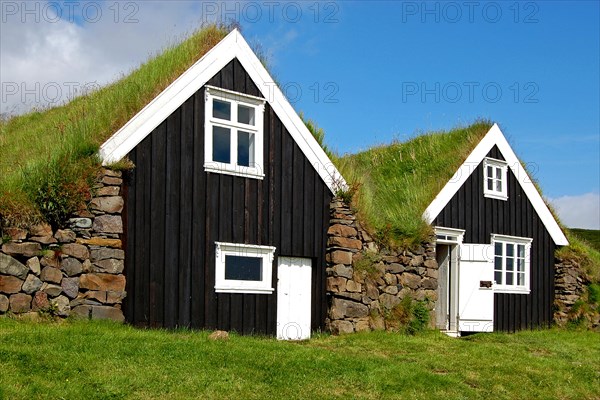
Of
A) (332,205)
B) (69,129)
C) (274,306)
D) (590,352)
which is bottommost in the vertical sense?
(590,352)

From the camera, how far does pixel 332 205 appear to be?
1794cm

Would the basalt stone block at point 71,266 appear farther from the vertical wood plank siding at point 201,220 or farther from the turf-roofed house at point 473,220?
the turf-roofed house at point 473,220

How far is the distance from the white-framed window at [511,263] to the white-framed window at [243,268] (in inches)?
326

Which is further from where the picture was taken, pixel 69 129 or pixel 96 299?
pixel 69 129

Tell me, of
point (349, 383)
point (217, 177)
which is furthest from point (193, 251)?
point (349, 383)

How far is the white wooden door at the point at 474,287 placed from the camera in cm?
2072

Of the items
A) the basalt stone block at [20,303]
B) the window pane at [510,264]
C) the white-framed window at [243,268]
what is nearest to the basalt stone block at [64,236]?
the basalt stone block at [20,303]

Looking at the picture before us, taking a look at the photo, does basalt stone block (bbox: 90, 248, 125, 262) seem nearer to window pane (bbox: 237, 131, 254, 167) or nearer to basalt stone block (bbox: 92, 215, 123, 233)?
basalt stone block (bbox: 92, 215, 123, 233)

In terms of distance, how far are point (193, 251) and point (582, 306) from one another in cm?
1366

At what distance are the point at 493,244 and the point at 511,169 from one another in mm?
2451

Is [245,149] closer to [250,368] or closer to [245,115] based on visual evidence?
[245,115]

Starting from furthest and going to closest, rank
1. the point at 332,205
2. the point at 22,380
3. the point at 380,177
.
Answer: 1. the point at 380,177
2. the point at 332,205
3. the point at 22,380

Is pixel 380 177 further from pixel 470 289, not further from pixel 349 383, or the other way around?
pixel 349 383

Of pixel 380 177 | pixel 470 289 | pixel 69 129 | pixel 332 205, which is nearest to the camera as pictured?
pixel 69 129
